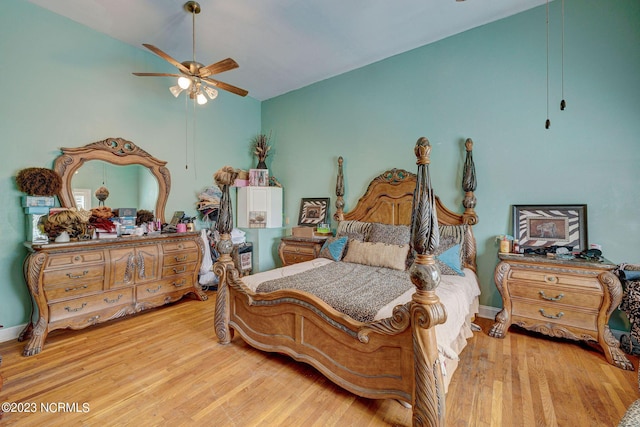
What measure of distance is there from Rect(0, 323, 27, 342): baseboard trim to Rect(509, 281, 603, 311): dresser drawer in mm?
4850

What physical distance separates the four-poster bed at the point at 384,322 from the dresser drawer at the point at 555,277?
407mm

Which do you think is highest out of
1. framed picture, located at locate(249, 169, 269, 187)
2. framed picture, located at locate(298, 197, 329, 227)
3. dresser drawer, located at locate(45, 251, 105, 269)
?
framed picture, located at locate(249, 169, 269, 187)

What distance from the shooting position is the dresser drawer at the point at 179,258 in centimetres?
336

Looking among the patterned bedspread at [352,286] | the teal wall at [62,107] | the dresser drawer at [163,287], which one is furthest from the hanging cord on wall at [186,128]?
the patterned bedspread at [352,286]

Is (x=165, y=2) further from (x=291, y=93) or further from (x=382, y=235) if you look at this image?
(x=382, y=235)

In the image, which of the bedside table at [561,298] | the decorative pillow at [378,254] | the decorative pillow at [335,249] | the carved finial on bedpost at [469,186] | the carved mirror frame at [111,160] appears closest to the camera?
the bedside table at [561,298]

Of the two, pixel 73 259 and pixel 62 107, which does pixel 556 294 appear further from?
pixel 62 107

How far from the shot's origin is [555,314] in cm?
243

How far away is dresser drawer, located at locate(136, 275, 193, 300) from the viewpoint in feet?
10.3

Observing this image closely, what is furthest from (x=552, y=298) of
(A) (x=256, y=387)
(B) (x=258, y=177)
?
(B) (x=258, y=177)

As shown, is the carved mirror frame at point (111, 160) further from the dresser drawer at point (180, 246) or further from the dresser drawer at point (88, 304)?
the dresser drawer at point (88, 304)

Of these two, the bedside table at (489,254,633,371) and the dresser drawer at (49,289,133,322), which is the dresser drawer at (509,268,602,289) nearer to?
the bedside table at (489,254,633,371)

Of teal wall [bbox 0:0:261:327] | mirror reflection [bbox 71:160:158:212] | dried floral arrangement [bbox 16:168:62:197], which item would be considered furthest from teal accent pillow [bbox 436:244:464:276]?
dried floral arrangement [bbox 16:168:62:197]

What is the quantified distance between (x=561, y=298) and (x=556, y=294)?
44mm
